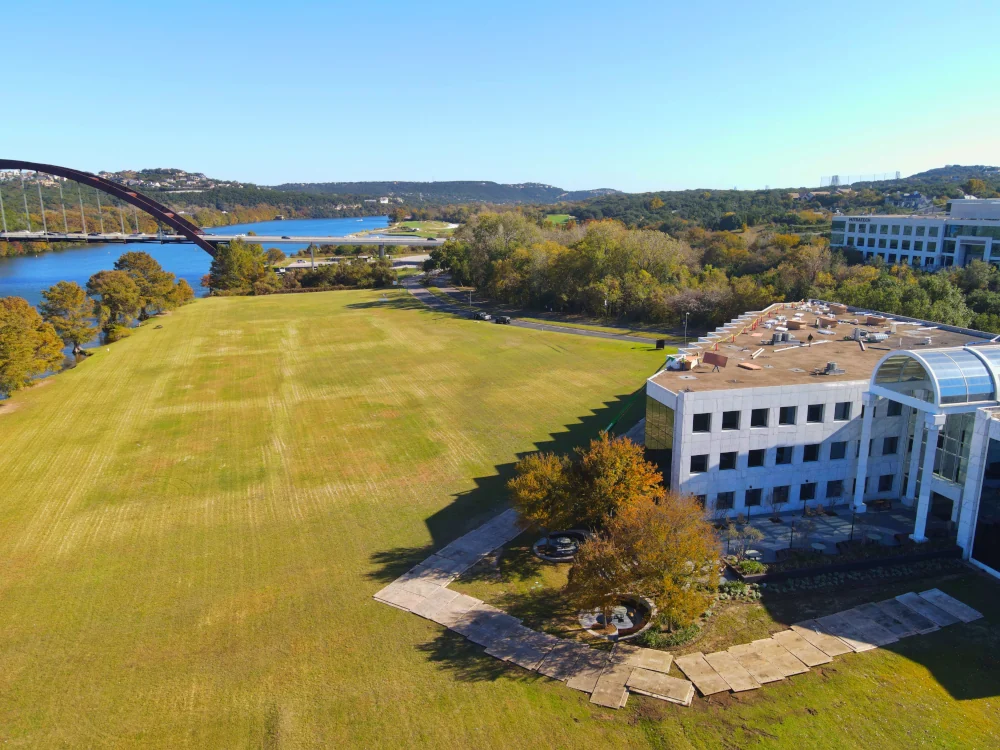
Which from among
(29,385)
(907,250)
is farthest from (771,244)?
(29,385)

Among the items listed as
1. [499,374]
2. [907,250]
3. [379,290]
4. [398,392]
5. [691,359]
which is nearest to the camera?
[691,359]

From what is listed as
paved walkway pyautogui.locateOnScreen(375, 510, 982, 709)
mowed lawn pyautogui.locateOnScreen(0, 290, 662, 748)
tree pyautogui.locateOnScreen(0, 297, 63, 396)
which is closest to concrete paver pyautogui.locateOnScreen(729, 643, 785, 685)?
paved walkway pyautogui.locateOnScreen(375, 510, 982, 709)

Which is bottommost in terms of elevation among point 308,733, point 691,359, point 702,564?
point 308,733

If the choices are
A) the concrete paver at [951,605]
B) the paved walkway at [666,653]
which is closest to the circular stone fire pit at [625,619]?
the paved walkway at [666,653]

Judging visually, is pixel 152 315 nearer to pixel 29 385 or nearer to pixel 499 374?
pixel 29 385

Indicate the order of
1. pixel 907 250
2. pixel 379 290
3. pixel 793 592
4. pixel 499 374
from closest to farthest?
pixel 793 592 < pixel 499 374 < pixel 907 250 < pixel 379 290

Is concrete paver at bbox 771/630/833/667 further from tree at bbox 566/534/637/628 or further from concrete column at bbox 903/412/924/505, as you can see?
concrete column at bbox 903/412/924/505
